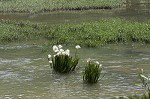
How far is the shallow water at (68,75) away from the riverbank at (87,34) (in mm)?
710

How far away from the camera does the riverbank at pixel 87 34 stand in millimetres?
17250

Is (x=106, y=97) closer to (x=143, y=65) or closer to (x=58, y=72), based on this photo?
(x=58, y=72)

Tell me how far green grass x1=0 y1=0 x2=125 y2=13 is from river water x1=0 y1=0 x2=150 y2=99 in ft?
40.8

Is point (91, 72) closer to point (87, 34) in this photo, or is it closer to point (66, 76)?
point (66, 76)

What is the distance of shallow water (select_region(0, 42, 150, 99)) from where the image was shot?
10273 millimetres

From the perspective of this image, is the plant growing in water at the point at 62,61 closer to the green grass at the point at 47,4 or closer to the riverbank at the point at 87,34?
the riverbank at the point at 87,34

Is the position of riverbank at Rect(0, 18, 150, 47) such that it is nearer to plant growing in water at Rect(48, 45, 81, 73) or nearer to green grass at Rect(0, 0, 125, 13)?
plant growing in water at Rect(48, 45, 81, 73)

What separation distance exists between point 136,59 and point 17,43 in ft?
20.3

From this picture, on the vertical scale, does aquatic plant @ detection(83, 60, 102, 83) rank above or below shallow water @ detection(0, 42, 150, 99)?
above

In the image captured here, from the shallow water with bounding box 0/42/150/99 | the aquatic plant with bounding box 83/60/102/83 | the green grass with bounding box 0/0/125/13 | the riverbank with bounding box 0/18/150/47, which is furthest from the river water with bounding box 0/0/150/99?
the green grass with bounding box 0/0/125/13

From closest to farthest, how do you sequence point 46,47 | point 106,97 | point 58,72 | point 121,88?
point 106,97 < point 121,88 < point 58,72 < point 46,47

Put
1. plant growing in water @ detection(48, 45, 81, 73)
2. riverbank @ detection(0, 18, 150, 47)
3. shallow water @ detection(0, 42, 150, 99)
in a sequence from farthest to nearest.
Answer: riverbank @ detection(0, 18, 150, 47), plant growing in water @ detection(48, 45, 81, 73), shallow water @ detection(0, 42, 150, 99)

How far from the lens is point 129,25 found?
19766 millimetres

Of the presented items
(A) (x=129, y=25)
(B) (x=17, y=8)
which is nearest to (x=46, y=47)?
(A) (x=129, y=25)
